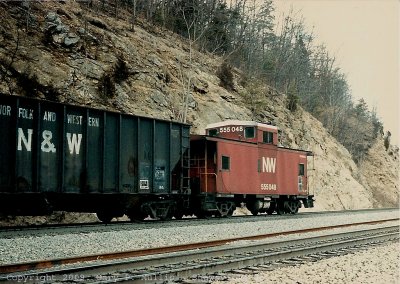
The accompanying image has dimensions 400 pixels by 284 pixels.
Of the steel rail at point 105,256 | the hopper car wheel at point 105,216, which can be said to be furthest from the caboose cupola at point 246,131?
the steel rail at point 105,256

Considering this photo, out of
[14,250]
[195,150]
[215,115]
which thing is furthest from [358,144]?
[14,250]

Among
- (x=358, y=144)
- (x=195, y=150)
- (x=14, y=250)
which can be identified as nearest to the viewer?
(x=14, y=250)

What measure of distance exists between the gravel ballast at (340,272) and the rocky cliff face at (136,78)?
17.7m

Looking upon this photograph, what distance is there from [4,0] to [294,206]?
20.2 meters

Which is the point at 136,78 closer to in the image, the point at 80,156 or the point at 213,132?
the point at 213,132

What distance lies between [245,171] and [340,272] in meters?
12.9

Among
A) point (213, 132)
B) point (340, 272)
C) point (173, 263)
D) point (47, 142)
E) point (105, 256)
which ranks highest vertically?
point (213, 132)

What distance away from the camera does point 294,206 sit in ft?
85.8

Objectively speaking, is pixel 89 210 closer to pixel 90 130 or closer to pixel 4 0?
pixel 90 130

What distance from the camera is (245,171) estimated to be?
21875 millimetres

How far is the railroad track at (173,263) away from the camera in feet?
23.9

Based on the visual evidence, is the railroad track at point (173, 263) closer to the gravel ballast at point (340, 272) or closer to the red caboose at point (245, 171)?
the gravel ballast at point (340, 272)

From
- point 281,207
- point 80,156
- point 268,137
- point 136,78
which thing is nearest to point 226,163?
point 268,137

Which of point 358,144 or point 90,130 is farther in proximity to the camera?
point 358,144
